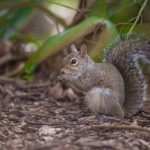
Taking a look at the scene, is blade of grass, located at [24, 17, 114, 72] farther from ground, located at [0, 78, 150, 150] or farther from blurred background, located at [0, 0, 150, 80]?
ground, located at [0, 78, 150, 150]

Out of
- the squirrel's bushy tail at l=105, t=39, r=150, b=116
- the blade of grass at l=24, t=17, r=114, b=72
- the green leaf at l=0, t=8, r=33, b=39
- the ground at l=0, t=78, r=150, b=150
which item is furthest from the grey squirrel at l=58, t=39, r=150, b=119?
the green leaf at l=0, t=8, r=33, b=39

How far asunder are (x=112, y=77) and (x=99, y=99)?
0.18 m

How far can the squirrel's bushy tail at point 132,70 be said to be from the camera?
3.43m

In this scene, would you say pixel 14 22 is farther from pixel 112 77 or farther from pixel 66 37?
pixel 112 77

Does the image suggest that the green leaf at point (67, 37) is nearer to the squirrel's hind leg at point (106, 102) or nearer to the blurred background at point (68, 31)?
the blurred background at point (68, 31)

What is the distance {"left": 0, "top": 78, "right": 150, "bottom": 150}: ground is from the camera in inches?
105

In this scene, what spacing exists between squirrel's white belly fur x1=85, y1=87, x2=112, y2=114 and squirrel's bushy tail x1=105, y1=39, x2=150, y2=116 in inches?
7.5

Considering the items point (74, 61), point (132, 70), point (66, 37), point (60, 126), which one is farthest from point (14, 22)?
point (60, 126)

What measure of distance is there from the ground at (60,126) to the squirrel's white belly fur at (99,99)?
0.08 meters

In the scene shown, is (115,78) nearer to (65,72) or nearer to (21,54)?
(65,72)

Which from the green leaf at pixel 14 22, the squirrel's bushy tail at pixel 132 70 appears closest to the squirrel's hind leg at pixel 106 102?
the squirrel's bushy tail at pixel 132 70

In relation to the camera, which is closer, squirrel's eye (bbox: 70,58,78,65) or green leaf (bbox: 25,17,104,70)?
squirrel's eye (bbox: 70,58,78,65)

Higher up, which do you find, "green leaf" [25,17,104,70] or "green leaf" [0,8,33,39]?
"green leaf" [0,8,33,39]

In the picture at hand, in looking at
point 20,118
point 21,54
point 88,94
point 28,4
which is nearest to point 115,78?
point 88,94
